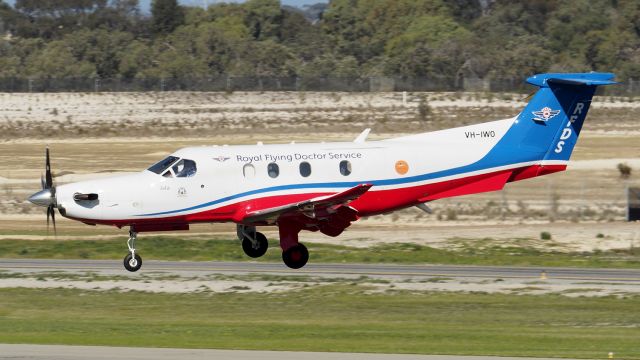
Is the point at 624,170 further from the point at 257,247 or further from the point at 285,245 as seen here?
the point at 285,245

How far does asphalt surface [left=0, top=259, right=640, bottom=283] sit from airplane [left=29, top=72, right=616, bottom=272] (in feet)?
18.9

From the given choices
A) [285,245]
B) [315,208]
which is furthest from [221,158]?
[285,245]

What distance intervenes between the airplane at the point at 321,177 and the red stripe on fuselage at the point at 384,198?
3 cm

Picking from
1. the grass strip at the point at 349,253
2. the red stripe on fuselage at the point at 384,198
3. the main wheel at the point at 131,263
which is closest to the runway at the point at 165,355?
the red stripe on fuselage at the point at 384,198

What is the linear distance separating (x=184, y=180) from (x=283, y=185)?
8.54 feet

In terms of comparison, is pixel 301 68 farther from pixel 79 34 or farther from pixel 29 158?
pixel 29 158

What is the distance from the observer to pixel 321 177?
3164cm

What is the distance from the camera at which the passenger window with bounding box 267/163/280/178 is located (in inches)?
1244

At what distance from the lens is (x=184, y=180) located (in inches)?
1243

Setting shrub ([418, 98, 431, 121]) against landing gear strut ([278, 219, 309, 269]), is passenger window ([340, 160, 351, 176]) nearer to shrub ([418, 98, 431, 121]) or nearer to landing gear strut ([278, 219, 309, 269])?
landing gear strut ([278, 219, 309, 269])

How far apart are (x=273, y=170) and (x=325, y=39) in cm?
10081

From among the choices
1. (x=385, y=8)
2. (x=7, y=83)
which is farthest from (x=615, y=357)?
(x=385, y=8)

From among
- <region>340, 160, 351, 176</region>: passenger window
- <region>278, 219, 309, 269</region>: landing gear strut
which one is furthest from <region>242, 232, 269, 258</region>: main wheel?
<region>340, 160, 351, 176</region>: passenger window

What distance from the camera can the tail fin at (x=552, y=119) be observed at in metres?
33.3
